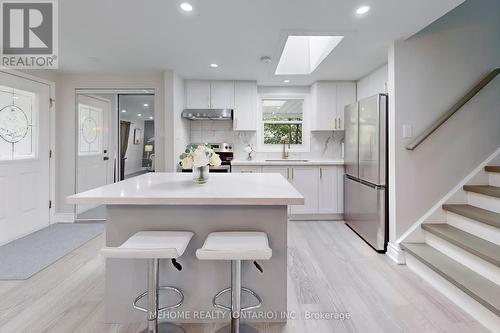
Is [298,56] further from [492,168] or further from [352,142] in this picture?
[492,168]

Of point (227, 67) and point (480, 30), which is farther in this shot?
point (227, 67)

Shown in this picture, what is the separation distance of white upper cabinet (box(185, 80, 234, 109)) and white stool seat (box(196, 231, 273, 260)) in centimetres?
321

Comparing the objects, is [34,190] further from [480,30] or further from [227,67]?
[480,30]

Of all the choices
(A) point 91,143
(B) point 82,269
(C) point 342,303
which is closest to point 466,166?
(C) point 342,303

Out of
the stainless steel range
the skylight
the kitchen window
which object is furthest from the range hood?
the skylight

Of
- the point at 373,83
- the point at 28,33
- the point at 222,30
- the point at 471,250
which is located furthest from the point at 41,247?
the point at 373,83

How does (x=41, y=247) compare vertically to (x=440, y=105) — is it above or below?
below

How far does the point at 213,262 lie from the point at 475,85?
3209 mm

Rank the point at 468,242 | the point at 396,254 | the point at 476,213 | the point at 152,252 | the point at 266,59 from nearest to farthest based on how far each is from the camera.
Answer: the point at 152,252
the point at 468,242
the point at 476,213
the point at 396,254
the point at 266,59

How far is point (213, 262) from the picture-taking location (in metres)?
1.80

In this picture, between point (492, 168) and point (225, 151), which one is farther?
point (225, 151)

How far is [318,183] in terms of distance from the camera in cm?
422

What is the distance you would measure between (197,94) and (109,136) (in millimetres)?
1623

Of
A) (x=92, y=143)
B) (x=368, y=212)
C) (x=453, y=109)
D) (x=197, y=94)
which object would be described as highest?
(x=197, y=94)
